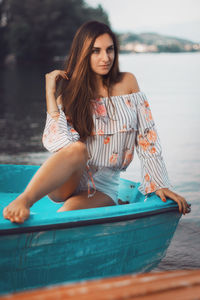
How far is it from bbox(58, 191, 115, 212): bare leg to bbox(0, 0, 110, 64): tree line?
3213 cm

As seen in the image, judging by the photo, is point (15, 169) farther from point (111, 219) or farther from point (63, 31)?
point (63, 31)

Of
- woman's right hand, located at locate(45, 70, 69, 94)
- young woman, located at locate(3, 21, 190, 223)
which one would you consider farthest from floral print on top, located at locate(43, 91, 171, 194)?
woman's right hand, located at locate(45, 70, 69, 94)

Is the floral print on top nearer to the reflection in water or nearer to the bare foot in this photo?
the bare foot

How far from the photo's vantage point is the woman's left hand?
2551 millimetres

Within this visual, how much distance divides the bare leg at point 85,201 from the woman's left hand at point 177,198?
273 millimetres

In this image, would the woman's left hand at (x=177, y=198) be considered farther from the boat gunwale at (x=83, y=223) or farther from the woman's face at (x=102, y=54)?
the woman's face at (x=102, y=54)

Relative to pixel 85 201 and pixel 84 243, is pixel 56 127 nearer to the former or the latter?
pixel 85 201

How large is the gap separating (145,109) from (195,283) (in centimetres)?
184

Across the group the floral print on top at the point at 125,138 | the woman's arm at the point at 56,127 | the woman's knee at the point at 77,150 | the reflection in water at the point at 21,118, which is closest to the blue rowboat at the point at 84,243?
the floral print on top at the point at 125,138

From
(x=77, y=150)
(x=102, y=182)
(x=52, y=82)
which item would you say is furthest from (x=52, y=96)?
(x=102, y=182)

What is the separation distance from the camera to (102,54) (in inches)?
105

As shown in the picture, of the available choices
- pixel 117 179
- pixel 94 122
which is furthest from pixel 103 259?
pixel 94 122

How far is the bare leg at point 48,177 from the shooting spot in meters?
2.14

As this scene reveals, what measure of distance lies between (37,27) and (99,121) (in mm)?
35818
